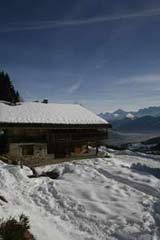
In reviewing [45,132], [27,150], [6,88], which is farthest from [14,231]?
[6,88]

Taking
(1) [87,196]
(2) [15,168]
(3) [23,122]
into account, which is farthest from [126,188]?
(3) [23,122]

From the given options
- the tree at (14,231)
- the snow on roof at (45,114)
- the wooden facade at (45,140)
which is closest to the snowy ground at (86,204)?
the tree at (14,231)

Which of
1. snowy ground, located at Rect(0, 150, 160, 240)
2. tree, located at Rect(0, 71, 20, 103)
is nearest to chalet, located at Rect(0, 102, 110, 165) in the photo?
snowy ground, located at Rect(0, 150, 160, 240)

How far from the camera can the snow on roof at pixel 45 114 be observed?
29547 mm

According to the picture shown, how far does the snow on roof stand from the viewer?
29.5 m

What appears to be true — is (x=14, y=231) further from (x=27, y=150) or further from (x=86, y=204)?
(x=27, y=150)

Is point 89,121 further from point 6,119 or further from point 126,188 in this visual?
point 126,188

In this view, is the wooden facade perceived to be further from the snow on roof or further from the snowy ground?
the snowy ground

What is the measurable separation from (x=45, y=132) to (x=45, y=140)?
87 centimetres

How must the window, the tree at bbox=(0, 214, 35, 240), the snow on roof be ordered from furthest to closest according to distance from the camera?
the snow on roof
the window
the tree at bbox=(0, 214, 35, 240)

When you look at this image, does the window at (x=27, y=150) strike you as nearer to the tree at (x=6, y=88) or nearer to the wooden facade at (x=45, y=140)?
the wooden facade at (x=45, y=140)

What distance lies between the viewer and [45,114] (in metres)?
32.4

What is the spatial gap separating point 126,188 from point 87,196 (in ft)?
9.49

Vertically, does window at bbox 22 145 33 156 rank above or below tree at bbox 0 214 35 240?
above
